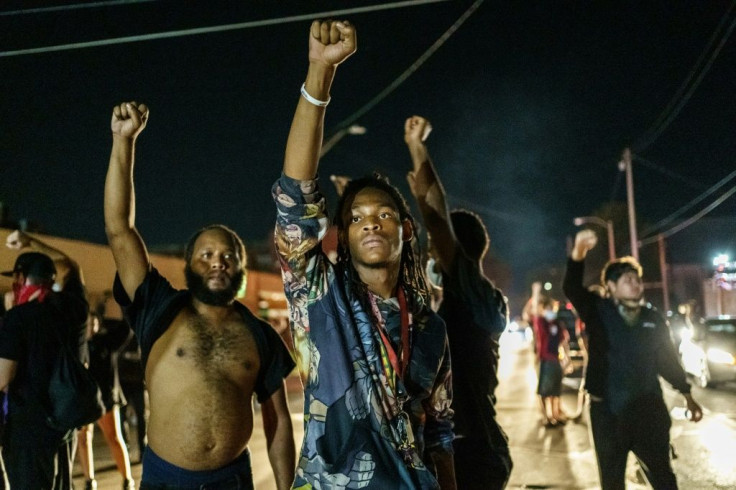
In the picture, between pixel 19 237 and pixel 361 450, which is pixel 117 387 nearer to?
pixel 19 237

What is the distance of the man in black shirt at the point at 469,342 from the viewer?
3.02 metres

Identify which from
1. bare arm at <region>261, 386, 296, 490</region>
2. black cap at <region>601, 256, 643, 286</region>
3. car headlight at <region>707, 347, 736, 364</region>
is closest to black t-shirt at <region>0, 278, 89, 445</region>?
bare arm at <region>261, 386, 296, 490</region>

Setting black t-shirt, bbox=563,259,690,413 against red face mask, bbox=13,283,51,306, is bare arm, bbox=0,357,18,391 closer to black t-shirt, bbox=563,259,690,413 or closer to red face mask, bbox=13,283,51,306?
red face mask, bbox=13,283,51,306

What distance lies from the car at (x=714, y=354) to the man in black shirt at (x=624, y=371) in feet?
34.0

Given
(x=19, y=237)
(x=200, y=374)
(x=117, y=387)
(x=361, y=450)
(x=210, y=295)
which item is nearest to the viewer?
(x=361, y=450)

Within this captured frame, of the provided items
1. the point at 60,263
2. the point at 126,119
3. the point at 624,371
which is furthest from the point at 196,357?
the point at 624,371

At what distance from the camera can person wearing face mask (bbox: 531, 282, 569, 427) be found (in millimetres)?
9742

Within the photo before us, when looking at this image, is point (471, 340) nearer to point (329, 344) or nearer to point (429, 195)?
point (429, 195)

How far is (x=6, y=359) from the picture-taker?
386cm

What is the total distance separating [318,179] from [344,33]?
0.46 m

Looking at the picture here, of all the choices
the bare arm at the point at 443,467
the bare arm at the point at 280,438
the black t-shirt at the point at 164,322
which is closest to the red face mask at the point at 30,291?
the black t-shirt at the point at 164,322

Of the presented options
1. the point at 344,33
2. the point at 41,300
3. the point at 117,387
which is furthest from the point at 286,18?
the point at 344,33

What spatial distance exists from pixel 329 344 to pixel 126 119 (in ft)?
5.59

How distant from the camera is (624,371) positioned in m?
4.35
